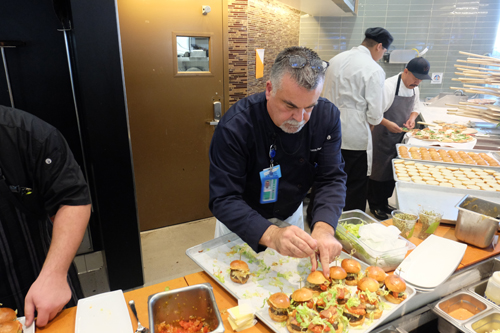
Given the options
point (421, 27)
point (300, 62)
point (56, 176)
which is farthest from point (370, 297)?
point (421, 27)

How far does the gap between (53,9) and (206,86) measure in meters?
1.58

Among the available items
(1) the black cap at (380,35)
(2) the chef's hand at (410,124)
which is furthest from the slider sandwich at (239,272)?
(2) the chef's hand at (410,124)

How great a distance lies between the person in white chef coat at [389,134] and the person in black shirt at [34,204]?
3.56 m

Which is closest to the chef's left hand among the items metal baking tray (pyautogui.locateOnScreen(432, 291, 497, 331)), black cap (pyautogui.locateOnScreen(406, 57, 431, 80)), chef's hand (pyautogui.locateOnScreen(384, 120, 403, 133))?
metal baking tray (pyautogui.locateOnScreen(432, 291, 497, 331))

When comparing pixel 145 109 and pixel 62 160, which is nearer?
pixel 62 160

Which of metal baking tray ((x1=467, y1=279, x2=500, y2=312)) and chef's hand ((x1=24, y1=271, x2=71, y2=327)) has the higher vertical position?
chef's hand ((x1=24, y1=271, x2=71, y2=327))

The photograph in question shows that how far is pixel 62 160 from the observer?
1387 mm

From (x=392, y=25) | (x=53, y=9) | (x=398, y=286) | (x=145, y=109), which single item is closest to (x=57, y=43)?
(x=53, y=9)

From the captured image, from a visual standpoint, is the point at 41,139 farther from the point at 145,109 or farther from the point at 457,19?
the point at 457,19

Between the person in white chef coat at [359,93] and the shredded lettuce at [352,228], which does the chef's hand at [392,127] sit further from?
the shredded lettuce at [352,228]

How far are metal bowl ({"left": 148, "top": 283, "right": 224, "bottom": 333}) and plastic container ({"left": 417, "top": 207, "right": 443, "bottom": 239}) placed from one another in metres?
1.25

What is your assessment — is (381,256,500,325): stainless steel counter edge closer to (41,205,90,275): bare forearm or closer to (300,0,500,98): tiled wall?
(41,205,90,275): bare forearm

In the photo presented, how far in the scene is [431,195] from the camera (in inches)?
95.2

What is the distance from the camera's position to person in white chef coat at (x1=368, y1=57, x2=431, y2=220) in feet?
13.5
